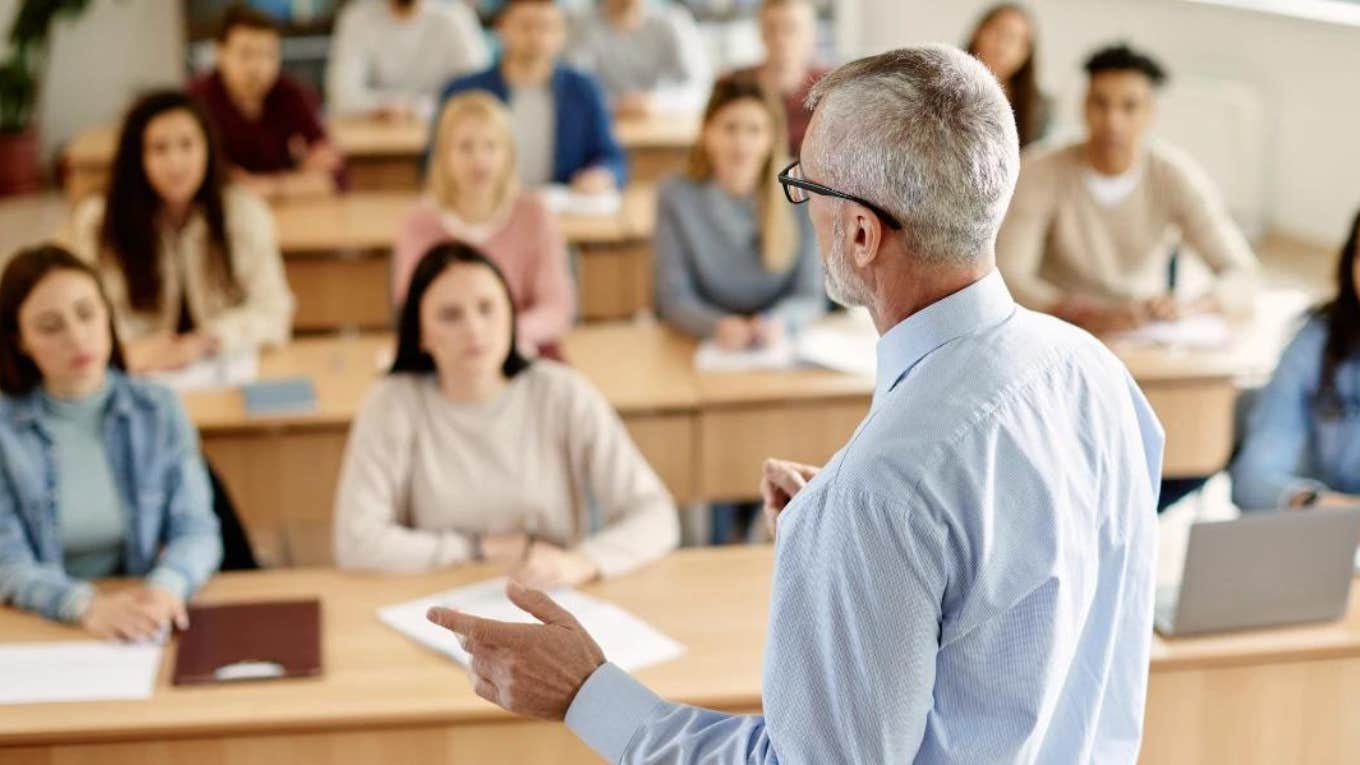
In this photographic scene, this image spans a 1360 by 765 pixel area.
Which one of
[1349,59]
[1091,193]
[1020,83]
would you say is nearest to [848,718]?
[1091,193]

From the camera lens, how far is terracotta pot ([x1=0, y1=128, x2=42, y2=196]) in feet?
28.8

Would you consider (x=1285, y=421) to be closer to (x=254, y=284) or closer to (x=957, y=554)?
(x=957, y=554)

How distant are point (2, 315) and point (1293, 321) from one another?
8.30ft

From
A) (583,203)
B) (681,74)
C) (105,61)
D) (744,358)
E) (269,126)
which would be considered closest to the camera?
(744,358)

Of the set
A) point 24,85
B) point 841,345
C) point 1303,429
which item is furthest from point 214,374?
point 24,85

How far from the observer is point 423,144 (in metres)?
6.24

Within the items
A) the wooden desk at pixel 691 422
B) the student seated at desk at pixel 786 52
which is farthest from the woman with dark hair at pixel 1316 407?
the student seated at desk at pixel 786 52

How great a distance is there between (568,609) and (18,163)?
7349mm

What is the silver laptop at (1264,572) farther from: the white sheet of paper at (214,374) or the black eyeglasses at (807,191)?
the white sheet of paper at (214,374)

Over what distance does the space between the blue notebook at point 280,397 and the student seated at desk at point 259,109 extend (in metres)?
2.24

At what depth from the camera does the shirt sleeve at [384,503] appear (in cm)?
286

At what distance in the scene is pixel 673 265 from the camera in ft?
14.4

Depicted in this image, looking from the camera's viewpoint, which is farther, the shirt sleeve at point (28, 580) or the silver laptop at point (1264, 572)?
the shirt sleeve at point (28, 580)

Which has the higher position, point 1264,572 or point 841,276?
point 841,276
